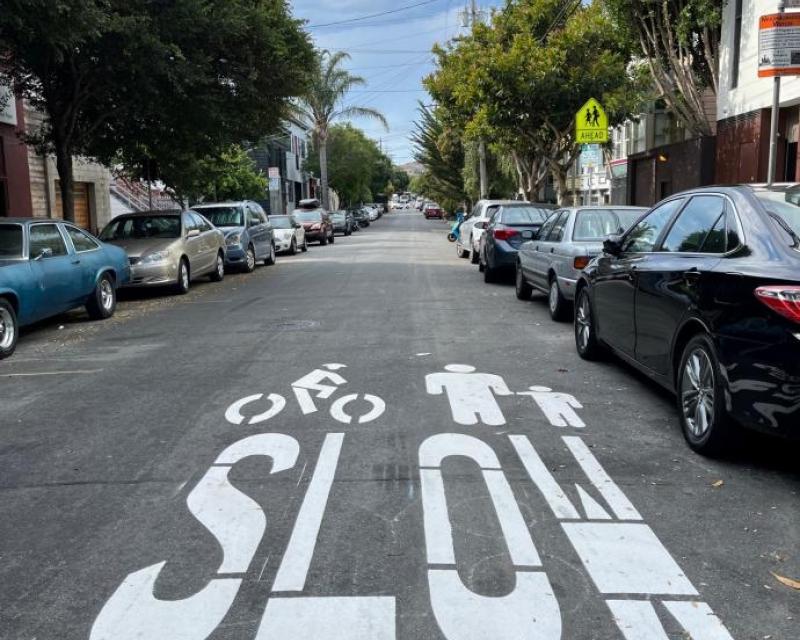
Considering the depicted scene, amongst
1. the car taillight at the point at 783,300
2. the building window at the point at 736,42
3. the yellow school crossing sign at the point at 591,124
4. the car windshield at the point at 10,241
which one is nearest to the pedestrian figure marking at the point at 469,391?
the car taillight at the point at 783,300

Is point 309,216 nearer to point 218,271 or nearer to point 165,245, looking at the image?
point 218,271

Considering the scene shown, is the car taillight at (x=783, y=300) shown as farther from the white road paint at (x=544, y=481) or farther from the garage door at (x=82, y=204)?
the garage door at (x=82, y=204)

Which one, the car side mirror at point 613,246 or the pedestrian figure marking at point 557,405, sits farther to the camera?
the car side mirror at point 613,246

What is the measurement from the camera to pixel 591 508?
4.36 m

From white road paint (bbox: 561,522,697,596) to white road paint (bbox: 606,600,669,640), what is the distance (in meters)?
0.11

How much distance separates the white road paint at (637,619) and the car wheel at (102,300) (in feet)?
32.8

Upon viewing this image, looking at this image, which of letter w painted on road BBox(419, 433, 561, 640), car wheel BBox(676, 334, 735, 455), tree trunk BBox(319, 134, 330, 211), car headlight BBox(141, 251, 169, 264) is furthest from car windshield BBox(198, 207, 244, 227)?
tree trunk BBox(319, 134, 330, 211)

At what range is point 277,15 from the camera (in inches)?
670

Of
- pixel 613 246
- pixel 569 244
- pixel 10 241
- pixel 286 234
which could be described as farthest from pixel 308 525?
pixel 286 234

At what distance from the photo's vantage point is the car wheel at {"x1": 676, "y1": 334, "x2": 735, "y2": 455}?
491 cm

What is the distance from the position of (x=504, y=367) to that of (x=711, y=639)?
4903 millimetres

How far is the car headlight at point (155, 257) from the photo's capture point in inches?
575

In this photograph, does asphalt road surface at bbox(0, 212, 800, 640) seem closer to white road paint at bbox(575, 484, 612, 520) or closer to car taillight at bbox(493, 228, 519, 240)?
white road paint at bbox(575, 484, 612, 520)

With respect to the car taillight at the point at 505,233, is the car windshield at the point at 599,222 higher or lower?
higher
